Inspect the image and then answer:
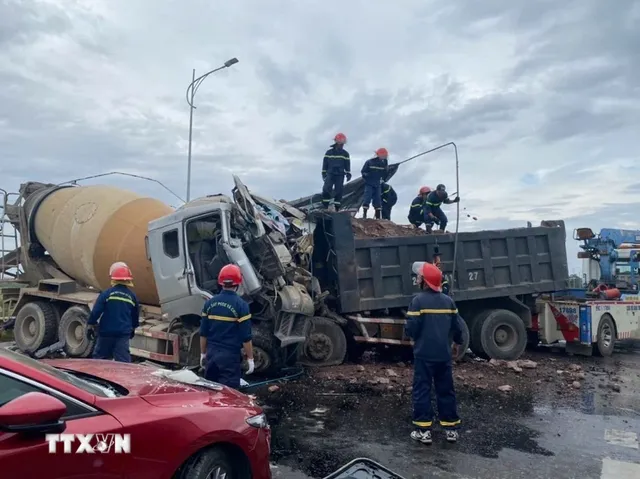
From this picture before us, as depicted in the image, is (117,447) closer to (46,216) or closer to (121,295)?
(121,295)

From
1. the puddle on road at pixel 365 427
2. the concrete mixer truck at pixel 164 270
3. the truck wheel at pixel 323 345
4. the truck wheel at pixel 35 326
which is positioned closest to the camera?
the puddle on road at pixel 365 427

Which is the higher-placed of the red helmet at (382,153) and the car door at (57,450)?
the red helmet at (382,153)

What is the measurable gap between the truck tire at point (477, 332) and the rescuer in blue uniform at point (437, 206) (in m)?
1.73

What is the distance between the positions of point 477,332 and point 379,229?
2.39m

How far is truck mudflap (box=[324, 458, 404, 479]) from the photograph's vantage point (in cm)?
347

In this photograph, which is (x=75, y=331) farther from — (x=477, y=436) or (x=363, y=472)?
(x=363, y=472)

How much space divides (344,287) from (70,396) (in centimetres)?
575

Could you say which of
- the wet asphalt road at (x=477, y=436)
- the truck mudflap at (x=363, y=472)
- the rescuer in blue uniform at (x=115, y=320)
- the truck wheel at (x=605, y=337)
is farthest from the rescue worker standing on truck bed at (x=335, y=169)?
the truck mudflap at (x=363, y=472)

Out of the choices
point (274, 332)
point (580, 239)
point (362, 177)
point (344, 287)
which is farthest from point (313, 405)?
point (580, 239)

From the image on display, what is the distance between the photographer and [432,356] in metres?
5.41

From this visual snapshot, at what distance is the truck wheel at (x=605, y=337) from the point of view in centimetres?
1070

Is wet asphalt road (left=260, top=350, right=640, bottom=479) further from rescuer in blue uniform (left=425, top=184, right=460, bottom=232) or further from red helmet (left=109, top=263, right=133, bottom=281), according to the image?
rescuer in blue uniform (left=425, top=184, right=460, bottom=232)

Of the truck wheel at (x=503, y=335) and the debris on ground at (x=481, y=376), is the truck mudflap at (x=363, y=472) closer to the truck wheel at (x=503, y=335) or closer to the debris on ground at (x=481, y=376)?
the debris on ground at (x=481, y=376)

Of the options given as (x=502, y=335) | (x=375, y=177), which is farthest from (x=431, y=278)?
(x=375, y=177)
